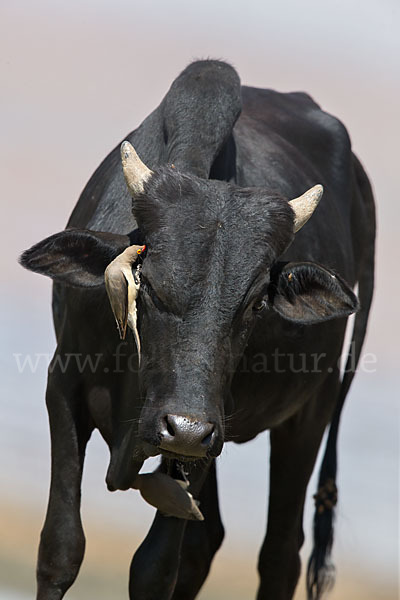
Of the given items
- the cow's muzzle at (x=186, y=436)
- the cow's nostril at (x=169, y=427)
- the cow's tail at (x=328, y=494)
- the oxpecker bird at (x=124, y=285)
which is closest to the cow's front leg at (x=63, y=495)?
the oxpecker bird at (x=124, y=285)

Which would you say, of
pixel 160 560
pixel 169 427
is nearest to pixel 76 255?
pixel 169 427

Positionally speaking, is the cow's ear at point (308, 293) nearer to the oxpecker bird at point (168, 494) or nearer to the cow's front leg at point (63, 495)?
the oxpecker bird at point (168, 494)

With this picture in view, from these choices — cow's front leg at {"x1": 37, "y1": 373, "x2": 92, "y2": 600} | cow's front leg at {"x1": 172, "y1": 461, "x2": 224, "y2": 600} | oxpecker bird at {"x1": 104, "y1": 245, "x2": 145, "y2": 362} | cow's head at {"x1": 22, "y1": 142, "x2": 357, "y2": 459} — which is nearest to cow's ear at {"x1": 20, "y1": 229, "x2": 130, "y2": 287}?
cow's head at {"x1": 22, "y1": 142, "x2": 357, "y2": 459}

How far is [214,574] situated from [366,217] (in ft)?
10.9

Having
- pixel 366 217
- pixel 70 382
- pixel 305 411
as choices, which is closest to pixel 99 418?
pixel 70 382

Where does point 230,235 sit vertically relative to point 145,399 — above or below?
above

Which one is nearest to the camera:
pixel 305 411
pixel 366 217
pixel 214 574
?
pixel 305 411

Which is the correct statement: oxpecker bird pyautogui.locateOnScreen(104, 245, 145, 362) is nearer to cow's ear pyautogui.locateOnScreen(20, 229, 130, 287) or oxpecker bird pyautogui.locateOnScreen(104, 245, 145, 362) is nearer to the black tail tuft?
cow's ear pyautogui.locateOnScreen(20, 229, 130, 287)

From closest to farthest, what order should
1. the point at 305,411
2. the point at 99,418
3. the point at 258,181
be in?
the point at 99,418 → the point at 258,181 → the point at 305,411

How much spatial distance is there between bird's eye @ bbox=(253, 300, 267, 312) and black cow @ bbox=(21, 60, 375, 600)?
Answer: 0.02 meters

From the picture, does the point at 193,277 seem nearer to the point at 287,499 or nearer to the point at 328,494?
the point at 287,499

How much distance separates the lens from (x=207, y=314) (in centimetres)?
519

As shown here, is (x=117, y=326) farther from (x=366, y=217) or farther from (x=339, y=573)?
(x=339, y=573)

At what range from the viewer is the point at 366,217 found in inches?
343
